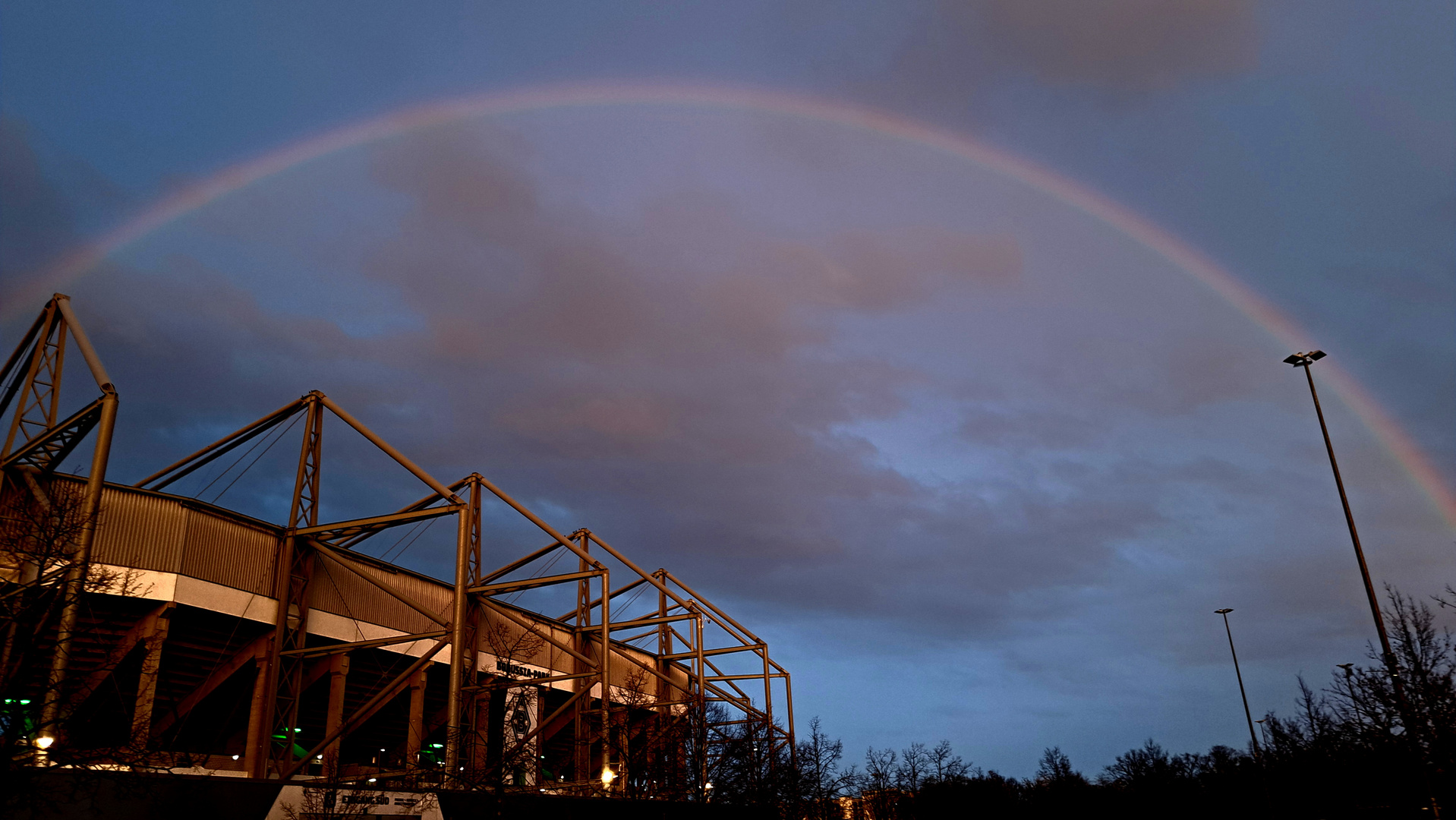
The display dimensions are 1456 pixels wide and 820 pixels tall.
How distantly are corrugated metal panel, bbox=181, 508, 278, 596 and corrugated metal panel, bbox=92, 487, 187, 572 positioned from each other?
45cm

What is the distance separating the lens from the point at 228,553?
36750 millimetres

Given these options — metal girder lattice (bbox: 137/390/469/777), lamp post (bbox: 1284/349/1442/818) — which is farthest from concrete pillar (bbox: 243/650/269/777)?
lamp post (bbox: 1284/349/1442/818)

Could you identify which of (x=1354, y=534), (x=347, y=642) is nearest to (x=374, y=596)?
(x=347, y=642)

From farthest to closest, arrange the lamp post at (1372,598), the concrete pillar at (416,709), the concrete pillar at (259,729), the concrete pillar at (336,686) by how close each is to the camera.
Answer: the concrete pillar at (416,709)
the concrete pillar at (336,686)
the concrete pillar at (259,729)
the lamp post at (1372,598)

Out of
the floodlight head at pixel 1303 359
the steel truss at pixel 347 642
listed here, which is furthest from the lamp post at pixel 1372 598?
the steel truss at pixel 347 642

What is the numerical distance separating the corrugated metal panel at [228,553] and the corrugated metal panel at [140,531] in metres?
0.45

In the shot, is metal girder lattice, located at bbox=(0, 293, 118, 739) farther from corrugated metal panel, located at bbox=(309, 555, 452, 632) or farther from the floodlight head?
the floodlight head

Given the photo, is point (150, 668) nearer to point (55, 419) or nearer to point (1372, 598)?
point (55, 419)

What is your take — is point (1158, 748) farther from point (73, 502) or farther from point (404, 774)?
point (73, 502)

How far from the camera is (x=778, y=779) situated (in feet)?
195

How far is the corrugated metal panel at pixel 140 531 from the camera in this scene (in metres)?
33.0

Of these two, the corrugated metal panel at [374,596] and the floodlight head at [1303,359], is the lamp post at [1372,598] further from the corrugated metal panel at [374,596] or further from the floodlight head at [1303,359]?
the corrugated metal panel at [374,596]

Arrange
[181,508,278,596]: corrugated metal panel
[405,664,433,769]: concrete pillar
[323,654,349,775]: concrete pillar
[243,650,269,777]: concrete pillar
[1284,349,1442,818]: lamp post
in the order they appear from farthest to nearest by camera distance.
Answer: [405,664,433,769]: concrete pillar
[323,654,349,775]: concrete pillar
[243,650,269,777]: concrete pillar
[181,508,278,596]: corrugated metal panel
[1284,349,1442,818]: lamp post

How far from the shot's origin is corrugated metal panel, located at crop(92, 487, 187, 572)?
108 ft
